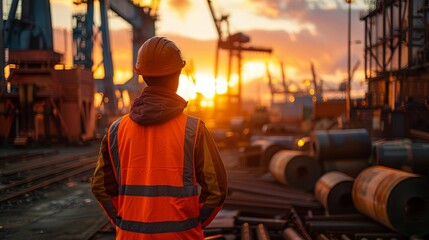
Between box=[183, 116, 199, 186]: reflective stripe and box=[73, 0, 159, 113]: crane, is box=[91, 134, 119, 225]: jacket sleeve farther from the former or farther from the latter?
box=[73, 0, 159, 113]: crane

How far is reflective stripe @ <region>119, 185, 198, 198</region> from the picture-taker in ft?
7.55

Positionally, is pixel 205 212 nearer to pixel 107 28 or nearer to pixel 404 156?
pixel 404 156

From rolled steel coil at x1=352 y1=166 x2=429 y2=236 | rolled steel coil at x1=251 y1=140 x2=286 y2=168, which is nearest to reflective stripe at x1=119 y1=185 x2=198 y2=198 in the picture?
rolled steel coil at x1=352 y1=166 x2=429 y2=236

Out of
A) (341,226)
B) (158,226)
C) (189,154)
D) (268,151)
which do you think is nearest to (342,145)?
(268,151)

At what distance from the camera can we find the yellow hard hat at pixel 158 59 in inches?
97.7

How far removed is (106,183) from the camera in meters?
2.56

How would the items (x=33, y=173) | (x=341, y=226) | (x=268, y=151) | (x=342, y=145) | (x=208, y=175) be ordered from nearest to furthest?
1. (x=208, y=175)
2. (x=341, y=226)
3. (x=342, y=145)
4. (x=33, y=173)
5. (x=268, y=151)

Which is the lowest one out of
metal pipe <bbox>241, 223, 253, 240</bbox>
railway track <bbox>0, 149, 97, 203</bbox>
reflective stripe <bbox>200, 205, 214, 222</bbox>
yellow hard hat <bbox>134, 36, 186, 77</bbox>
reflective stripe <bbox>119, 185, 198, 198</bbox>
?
railway track <bbox>0, 149, 97, 203</bbox>

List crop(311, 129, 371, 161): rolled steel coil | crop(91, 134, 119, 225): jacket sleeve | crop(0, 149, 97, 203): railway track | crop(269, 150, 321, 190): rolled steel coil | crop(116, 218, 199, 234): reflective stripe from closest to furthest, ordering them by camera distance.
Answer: crop(116, 218, 199, 234): reflective stripe
crop(91, 134, 119, 225): jacket sleeve
crop(0, 149, 97, 203): railway track
crop(311, 129, 371, 161): rolled steel coil
crop(269, 150, 321, 190): rolled steel coil

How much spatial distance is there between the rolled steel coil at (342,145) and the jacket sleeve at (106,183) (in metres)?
9.86

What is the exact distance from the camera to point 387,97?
1246 inches

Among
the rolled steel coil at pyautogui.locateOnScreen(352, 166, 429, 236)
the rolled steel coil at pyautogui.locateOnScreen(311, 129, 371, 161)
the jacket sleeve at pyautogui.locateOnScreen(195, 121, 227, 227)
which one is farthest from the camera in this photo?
the rolled steel coil at pyautogui.locateOnScreen(311, 129, 371, 161)

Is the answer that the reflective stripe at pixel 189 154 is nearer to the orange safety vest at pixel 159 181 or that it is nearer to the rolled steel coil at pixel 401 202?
the orange safety vest at pixel 159 181

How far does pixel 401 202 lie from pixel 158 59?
5.76m
